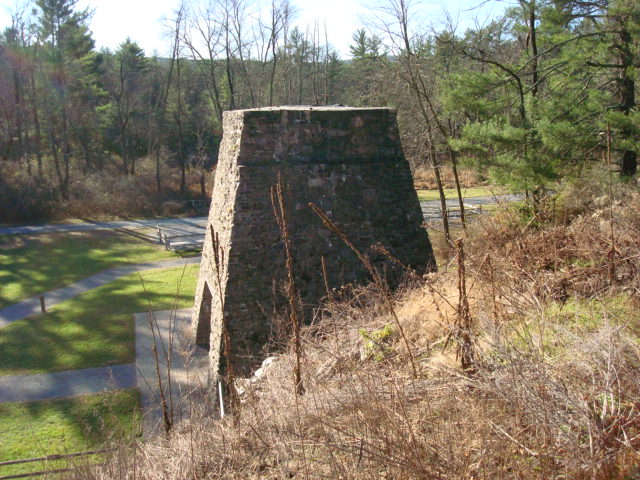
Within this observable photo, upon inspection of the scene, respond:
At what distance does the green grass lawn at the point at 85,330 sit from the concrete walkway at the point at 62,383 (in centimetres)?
35

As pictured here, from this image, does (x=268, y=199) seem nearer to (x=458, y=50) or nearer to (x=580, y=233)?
(x=580, y=233)

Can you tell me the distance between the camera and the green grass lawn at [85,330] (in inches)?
471

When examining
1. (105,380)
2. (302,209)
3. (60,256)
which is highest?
(302,209)

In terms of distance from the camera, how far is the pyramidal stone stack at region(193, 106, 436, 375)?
8984 millimetres

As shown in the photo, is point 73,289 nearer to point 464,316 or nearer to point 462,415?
point 464,316

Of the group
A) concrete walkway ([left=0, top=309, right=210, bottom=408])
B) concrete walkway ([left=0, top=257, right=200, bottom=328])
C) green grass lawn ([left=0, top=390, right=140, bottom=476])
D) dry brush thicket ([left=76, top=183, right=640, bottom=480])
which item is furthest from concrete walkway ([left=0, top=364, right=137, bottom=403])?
dry brush thicket ([left=76, top=183, right=640, bottom=480])

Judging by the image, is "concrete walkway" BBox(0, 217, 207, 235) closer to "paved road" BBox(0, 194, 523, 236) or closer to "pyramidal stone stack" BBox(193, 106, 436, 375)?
"paved road" BBox(0, 194, 523, 236)

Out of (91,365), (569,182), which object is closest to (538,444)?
(569,182)

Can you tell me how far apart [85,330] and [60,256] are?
9.57 meters

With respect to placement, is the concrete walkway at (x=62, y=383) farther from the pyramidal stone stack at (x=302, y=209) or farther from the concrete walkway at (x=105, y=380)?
the pyramidal stone stack at (x=302, y=209)

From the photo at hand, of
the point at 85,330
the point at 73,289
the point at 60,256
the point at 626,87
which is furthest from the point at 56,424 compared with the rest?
the point at 60,256

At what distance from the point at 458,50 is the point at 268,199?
7379 millimetres

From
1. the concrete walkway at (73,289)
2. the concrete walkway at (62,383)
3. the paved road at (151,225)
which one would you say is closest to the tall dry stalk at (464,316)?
the concrete walkway at (62,383)

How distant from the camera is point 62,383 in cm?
1087
